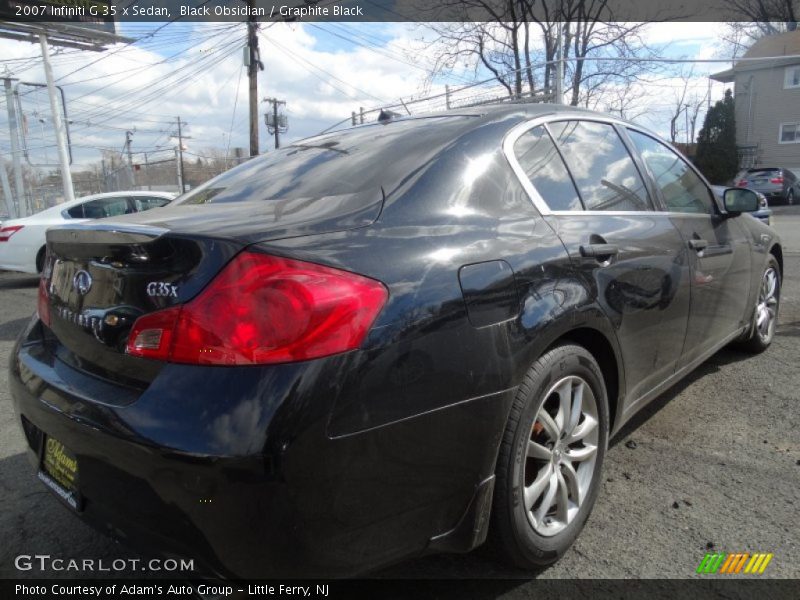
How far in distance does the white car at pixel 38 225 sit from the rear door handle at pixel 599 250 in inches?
318

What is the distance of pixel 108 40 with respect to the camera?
847 inches

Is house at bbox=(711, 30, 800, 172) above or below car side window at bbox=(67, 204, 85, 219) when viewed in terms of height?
above

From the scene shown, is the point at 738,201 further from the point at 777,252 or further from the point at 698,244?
the point at 777,252

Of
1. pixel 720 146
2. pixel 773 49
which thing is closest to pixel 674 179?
pixel 720 146

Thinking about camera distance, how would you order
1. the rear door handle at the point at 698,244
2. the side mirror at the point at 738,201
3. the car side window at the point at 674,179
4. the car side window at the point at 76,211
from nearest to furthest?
the rear door handle at the point at 698,244
the car side window at the point at 674,179
the side mirror at the point at 738,201
the car side window at the point at 76,211

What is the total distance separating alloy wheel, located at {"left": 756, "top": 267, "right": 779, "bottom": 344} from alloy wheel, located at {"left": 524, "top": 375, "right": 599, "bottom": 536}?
2.70m

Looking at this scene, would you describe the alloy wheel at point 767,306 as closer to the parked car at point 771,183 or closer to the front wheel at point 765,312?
the front wheel at point 765,312

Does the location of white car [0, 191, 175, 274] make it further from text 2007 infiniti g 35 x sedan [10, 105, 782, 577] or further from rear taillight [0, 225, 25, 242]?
text 2007 infiniti g 35 x sedan [10, 105, 782, 577]

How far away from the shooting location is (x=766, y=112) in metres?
34.1

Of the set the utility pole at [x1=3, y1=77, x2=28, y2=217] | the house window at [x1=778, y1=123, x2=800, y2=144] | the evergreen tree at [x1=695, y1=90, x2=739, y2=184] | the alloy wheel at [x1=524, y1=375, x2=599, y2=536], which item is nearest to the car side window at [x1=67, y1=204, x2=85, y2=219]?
the alloy wheel at [x1=524, y1=375, x2=599, y2=536]

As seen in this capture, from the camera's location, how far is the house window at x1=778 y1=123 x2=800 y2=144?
3324cm

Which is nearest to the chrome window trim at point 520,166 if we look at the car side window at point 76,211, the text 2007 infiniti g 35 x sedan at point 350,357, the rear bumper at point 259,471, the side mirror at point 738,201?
the text 2007 infiniti g 35 x sedan at point 350,357

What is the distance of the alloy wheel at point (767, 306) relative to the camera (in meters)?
4.39

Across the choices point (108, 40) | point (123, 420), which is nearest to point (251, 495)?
point (123, 420)
